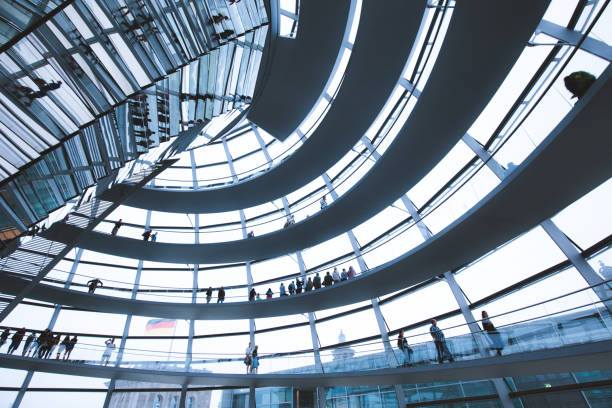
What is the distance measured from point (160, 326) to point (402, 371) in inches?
634

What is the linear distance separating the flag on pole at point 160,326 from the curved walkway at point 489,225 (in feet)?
3.58

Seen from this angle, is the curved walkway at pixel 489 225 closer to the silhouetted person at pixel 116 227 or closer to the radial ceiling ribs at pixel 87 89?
the silhouetted person at pixel 116 227

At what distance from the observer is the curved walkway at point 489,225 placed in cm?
757

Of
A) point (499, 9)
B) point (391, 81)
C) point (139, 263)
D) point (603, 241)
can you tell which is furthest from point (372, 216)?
point (139, 263)

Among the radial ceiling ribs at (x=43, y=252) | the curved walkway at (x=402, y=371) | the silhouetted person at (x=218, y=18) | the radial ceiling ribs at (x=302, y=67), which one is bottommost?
the curved walkway at (x=402, y=371)

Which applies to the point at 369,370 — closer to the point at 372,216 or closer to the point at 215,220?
the point at 372,216

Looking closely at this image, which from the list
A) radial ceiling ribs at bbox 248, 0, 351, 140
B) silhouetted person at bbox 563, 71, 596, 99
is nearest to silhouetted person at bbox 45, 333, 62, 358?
radial ceiling ribs at bbox 248, 0, 351, 140

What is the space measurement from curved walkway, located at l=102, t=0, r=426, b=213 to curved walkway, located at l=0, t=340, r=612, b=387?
360 inches

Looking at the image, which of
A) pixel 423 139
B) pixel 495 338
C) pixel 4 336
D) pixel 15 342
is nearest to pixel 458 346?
pixel 495 338

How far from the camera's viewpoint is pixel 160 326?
21.0m

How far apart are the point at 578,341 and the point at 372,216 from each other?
10664mm

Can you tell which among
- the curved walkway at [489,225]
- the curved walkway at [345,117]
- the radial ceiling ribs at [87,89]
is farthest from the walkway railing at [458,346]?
the radial ceiling ribs at [87,89]

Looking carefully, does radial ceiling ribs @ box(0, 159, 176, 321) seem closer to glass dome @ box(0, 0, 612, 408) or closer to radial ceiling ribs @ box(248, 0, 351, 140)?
glass dome @ box(0, 0, 612, 408)

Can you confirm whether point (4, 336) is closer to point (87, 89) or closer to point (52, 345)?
point (52, 345)
